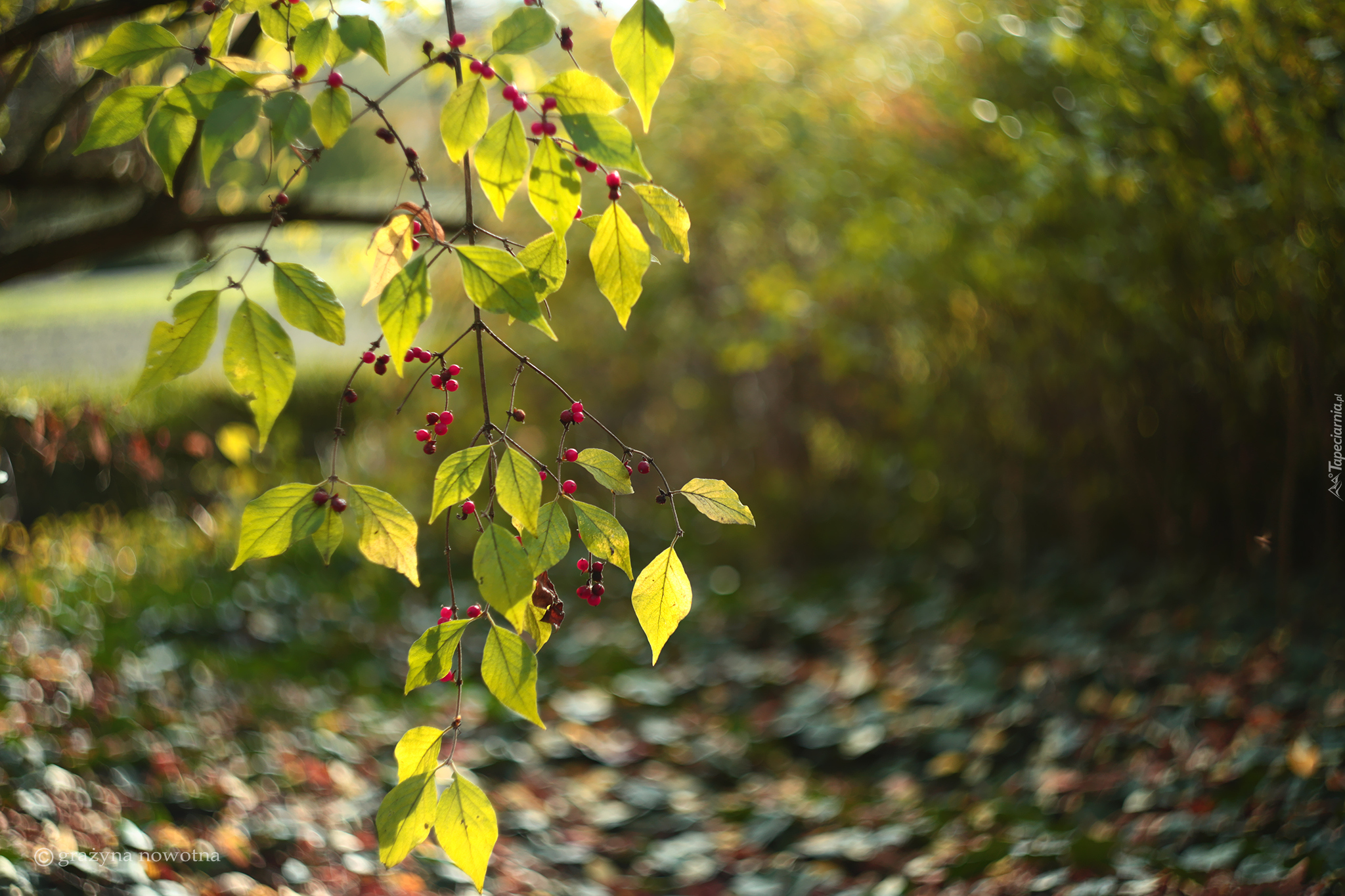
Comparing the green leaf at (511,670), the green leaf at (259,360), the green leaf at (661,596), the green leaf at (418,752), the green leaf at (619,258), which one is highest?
the green leaf at (619,258)

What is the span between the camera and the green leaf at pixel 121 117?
98 centimetres

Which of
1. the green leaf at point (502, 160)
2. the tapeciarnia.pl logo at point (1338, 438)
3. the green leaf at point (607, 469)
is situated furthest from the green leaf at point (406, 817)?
the tapeciarnia.pl logo at point (1338, 438)

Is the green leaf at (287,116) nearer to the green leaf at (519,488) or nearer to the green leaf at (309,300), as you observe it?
the green leaf at (309,300)

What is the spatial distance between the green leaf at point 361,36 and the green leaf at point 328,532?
475 millimetres

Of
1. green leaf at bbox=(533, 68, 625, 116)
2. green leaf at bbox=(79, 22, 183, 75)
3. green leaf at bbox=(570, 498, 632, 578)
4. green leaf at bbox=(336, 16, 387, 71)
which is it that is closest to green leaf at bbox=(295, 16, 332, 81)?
green leaf at bbox=(336, 16, 387, 71)

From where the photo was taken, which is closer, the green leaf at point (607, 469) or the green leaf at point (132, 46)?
the green leaf at point (132, 46)

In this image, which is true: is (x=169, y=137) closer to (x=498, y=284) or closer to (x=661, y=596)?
(x=498, y=284)

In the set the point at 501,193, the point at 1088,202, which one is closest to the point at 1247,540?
the point at 1088,202

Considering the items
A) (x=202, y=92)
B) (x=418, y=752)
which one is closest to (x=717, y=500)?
(x=418, y=752)

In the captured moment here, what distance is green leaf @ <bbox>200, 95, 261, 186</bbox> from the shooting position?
0.87 metres

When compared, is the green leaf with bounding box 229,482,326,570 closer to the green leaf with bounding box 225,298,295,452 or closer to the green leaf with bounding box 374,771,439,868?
the green leaf with bounding box 225,298,295,452

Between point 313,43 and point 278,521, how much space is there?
0.51 meters

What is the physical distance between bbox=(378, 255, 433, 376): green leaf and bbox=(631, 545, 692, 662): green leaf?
1.24 ft

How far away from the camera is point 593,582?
1.18 meters
